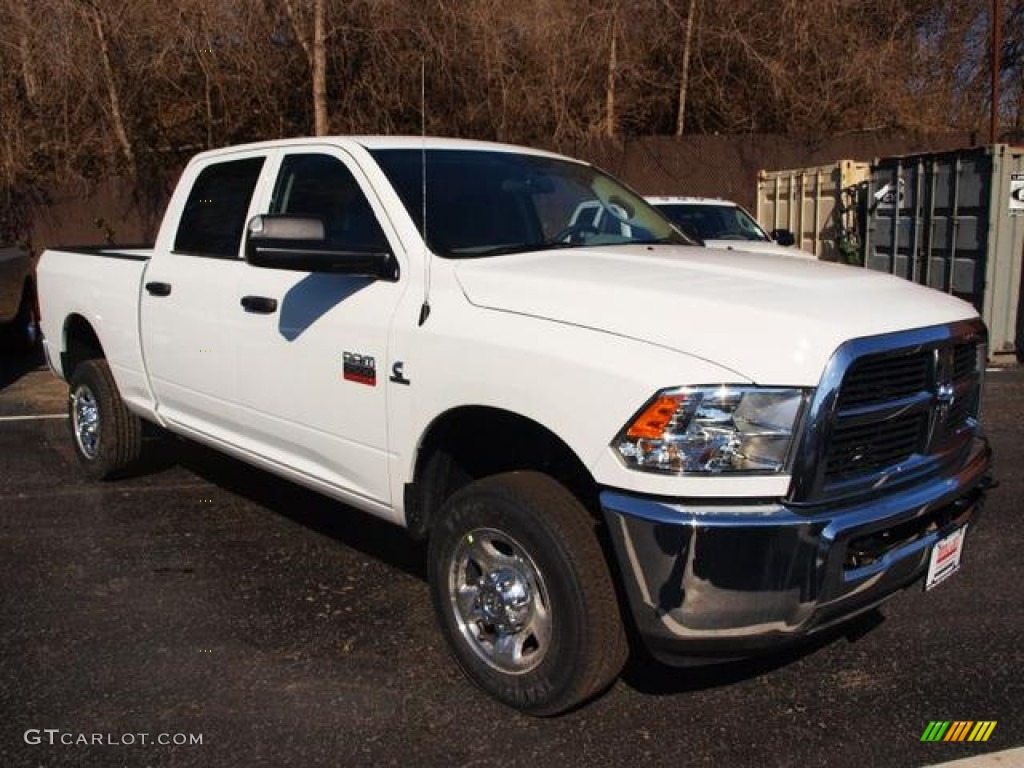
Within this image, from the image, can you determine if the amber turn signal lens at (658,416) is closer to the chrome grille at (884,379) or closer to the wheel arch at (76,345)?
the chrome grille at (884,379)

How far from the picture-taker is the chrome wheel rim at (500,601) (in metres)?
2.97

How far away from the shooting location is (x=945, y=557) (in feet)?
9.91

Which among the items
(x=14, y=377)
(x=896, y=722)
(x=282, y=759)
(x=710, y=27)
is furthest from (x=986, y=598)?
(x=710, y=27)

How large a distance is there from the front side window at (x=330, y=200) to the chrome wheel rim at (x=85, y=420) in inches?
93.2

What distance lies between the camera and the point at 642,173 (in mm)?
15711

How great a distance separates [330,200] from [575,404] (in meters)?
1.79

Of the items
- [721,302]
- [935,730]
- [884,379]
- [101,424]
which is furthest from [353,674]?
[101,424]

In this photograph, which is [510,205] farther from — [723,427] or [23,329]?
[23,329]

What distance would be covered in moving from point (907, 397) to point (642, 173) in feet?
43.9

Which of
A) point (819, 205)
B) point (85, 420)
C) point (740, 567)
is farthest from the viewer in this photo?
point (819, 205)

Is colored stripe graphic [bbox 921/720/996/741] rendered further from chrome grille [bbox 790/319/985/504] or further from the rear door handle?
the rear door handle

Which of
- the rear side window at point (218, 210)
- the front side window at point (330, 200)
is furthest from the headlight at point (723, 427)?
the rear side window at point (218, 210)

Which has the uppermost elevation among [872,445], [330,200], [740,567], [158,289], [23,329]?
[330,200]

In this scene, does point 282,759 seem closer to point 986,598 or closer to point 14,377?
point 986,598
